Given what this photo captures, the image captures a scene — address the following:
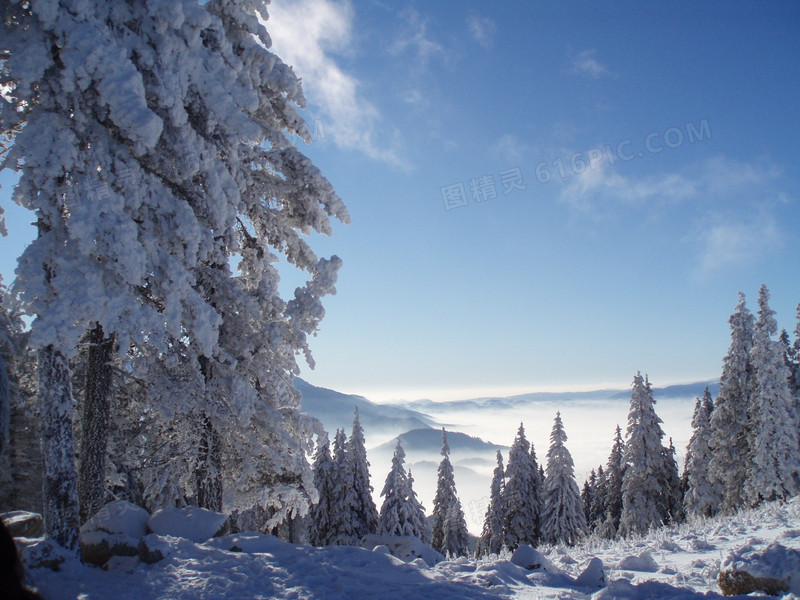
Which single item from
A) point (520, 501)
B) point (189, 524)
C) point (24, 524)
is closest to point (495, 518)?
point (520, 501)

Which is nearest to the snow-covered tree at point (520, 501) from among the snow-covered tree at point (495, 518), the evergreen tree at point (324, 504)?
the snow-covered tree at point (495, 518)

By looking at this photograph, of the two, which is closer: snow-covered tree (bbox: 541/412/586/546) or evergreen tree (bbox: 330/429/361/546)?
evergreen tree (bbox: 330/429/361/546)

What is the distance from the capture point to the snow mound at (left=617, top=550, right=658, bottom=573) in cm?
824

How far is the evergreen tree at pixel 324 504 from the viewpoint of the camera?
1393 inches

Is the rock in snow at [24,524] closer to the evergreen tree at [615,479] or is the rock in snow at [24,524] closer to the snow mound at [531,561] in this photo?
the snow mound at [531,561]

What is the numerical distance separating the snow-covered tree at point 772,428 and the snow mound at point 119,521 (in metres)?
31.0

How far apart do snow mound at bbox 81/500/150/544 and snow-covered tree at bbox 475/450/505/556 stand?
122ft

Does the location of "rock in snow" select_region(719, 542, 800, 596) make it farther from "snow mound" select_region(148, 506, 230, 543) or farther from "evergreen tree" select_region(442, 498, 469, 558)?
"evergreen tree" select_region(442, 498, 469, 558)

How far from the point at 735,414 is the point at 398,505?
2252 cm

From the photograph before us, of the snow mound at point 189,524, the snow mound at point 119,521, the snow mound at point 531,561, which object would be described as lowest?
the snow mound at point 531,561

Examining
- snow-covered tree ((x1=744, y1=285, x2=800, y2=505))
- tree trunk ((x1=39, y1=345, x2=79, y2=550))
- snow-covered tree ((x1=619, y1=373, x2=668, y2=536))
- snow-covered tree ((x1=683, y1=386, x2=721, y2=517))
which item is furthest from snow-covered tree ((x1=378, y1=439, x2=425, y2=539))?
tree trunk ((x1=39, y1=345, x2=79, y2=550))

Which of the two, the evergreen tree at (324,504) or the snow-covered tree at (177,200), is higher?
the snow-covered tree at (177,200)

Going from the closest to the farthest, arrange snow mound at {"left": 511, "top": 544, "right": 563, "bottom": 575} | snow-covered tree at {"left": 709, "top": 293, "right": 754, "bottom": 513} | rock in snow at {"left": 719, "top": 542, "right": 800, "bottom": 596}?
1. rock in snow at {"left": 719, "top": 542, "right": 800, "bottom": 596}
2. snow mound at {"left": 511, "top": 544, "right": 563, "bottom": 575}
3. snow-covered tree at {"left": 709, "top": 293, "right": 754, "bottom": 513}

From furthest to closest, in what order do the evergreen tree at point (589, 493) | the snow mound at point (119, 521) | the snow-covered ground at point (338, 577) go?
the evergreen tree at point (589, 493) → the snow mound at point (119, 521) → the snow-covered ground at point (338, 577)
